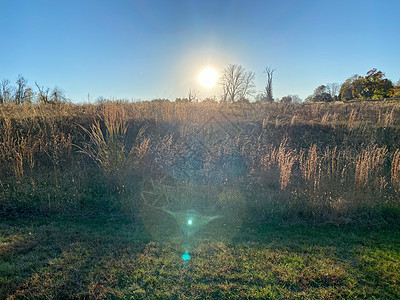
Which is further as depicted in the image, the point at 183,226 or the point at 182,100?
the point at 182,100

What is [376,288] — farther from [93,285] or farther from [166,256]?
[93,285]

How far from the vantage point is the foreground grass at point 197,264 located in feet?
7.55

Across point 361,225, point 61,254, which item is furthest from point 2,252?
point 361,225

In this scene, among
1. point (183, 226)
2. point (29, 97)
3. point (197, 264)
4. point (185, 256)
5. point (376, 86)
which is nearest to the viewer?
point (197, 264)

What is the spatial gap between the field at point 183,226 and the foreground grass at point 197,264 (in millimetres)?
13

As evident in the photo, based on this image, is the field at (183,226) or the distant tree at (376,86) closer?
the field at (183,226)

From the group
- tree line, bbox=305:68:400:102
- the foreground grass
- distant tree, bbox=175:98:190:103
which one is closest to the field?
the foreground grass

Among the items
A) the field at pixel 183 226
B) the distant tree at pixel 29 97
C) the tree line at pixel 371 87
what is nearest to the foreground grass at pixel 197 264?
the field at pixel 183 226

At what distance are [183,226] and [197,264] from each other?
1.04m

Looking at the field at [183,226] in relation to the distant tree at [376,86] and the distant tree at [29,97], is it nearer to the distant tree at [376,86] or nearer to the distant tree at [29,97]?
the distant tree at [29,97]

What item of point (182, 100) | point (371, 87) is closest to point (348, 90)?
point (371, 87)

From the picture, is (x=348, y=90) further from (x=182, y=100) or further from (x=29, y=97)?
(x=29, y=97)

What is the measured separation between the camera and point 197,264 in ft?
8.87

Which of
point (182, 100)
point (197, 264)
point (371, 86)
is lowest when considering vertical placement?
point (197, 264)
